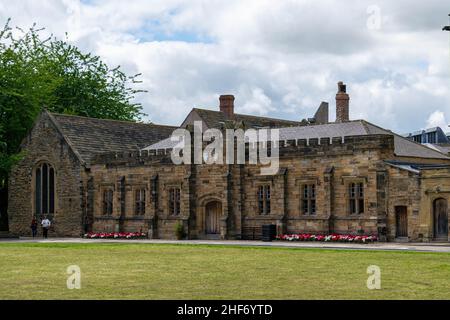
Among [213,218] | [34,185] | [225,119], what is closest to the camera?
[213,218]

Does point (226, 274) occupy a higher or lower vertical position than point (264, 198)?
lower

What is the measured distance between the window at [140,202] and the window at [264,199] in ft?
28.1

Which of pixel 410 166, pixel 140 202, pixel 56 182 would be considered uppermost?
pixel 410 166

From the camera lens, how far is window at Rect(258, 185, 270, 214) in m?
44.6

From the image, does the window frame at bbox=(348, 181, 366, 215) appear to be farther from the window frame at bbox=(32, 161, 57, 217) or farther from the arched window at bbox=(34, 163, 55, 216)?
the arched window at bbox=(34, 163, 55, 216)

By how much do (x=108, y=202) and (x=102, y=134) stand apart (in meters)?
6.58

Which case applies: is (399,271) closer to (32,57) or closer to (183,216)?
(183,216)

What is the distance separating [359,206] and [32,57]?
34.9 metres

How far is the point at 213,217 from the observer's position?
155ft

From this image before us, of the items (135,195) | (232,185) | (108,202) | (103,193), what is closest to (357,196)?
(232,185)

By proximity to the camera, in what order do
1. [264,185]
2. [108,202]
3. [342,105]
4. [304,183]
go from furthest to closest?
[342,105] < [108,202] < [264,185] < [304,183]

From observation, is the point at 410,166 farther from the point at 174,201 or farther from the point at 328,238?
the point at 174,201

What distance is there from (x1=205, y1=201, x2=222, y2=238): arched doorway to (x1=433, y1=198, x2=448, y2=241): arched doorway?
12759mm

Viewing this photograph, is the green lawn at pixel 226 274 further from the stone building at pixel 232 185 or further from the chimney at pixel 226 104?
the chimney at pixel 226 104
